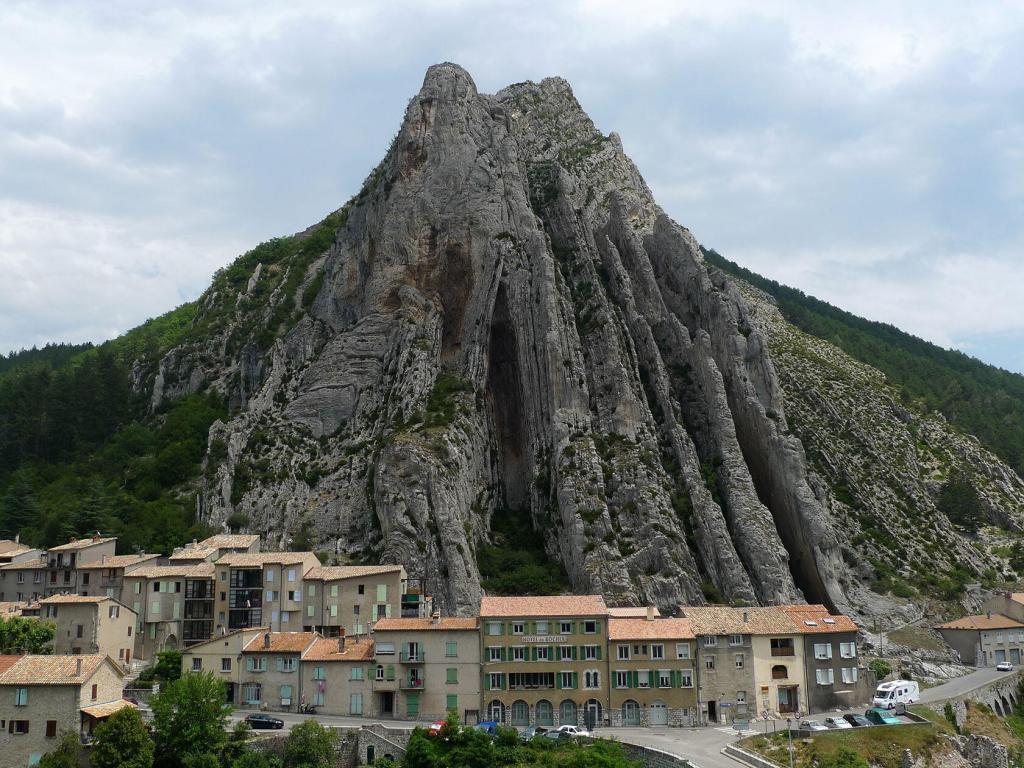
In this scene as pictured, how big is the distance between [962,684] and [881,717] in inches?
835

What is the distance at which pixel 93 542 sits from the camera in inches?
3794

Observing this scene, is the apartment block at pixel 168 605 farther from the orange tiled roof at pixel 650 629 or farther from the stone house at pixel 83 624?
the orange tiled roof at pixel 650 629

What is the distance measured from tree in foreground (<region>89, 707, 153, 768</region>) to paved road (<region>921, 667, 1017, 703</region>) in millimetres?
54764

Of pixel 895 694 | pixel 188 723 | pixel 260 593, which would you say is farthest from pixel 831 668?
pixel 260 593

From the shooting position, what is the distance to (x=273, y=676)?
7638cm

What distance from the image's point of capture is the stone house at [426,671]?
247 ft

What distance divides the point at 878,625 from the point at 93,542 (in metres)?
76.4

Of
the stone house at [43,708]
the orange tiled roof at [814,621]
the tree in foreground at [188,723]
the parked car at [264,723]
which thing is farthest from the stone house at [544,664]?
the stone house at [43,708]

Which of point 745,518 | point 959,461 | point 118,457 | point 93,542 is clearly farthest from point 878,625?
point 118,457

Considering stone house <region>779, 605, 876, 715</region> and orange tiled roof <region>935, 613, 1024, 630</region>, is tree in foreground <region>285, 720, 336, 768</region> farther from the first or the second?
orange tiled roof <region>935, 613, 1024, 630</region>

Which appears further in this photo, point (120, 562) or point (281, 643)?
point (120, 562)

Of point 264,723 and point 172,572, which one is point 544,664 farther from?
point 172,572

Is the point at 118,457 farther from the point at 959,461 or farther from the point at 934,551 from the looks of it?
the point at 959,461

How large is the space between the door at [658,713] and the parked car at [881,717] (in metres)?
13.6
